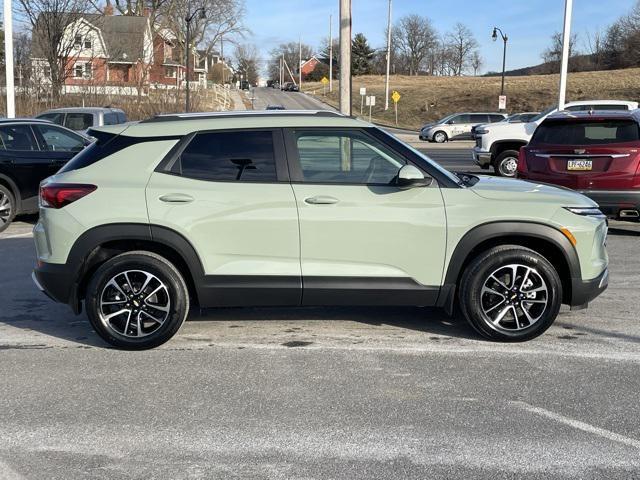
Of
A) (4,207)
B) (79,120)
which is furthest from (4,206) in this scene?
(79,120)

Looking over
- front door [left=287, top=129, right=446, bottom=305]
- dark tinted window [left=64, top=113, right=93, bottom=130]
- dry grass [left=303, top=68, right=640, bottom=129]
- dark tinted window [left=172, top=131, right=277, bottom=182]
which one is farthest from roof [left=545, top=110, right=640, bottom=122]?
dry grass [left=303, top=68, right=640, bottom=129]

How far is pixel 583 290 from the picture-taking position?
5.25 m

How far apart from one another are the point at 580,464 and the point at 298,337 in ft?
8.57

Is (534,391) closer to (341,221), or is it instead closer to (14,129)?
(341,221)

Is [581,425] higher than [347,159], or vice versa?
[347,159]

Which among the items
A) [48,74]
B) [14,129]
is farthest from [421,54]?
[14,129]

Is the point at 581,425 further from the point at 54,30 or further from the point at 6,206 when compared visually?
the point at 54,30

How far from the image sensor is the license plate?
30.6 ft

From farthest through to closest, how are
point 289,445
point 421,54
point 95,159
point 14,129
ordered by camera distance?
point 421,54
point 14,129
point 95,159
point 289,445

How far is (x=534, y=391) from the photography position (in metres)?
4.41

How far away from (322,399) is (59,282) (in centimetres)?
226

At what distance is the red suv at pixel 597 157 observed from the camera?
924cm

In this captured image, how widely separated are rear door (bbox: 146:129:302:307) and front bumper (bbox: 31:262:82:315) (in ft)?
2.57

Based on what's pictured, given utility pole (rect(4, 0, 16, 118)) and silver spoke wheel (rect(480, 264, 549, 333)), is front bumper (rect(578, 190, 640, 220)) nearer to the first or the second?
silver spoke wheel (rect(480, 264, 549, 333))
